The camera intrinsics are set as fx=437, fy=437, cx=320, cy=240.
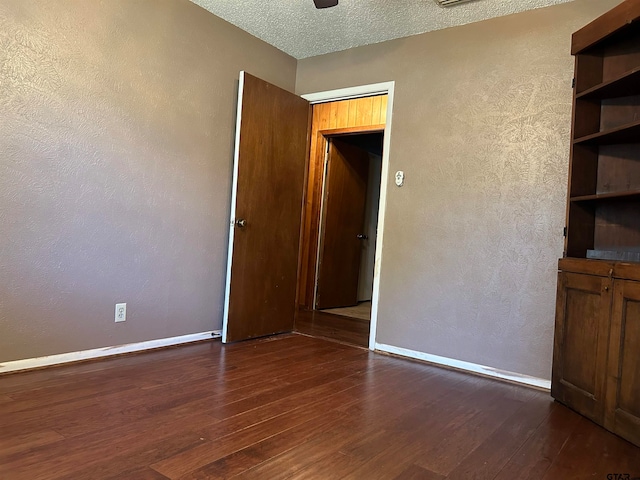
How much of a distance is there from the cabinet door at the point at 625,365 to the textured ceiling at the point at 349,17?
1.92 meters

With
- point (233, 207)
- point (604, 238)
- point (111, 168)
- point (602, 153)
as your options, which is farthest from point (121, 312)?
point (602, 153)

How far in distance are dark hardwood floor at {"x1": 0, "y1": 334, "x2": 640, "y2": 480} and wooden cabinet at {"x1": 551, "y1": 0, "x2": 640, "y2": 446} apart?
0.63 ft

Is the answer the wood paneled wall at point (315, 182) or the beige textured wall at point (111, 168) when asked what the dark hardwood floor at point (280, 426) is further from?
the wood paneled wall at point (315, 182)

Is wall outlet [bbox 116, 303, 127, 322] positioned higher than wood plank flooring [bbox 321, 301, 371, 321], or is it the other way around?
wall outlet [bbox 116, 303, 127, 322]

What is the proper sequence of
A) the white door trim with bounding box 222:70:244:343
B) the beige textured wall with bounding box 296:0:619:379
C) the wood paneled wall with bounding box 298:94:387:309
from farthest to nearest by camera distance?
the wood paneled wall with bounding box 298:94:387:309
the white door trim with bounding box 222:70:244:343
the beige textured wall with bounding box 296:0:619:379

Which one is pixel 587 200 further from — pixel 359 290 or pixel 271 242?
pixel 359 290

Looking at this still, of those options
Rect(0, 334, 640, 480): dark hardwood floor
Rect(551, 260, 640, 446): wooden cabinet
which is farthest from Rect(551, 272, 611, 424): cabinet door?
Rect(0, 334, 640, 480): dark hardwood floor

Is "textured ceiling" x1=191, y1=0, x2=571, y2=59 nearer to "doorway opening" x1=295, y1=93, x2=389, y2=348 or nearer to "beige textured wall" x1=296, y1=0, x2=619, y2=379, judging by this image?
"beige textured wall" x1=296, y1=0, x2=619, y2=379

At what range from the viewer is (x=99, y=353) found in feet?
8.89

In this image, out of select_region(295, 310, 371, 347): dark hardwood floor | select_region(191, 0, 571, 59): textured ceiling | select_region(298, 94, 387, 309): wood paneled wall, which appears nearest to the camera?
select_region(191, 0, 571, 59): textured ceiling

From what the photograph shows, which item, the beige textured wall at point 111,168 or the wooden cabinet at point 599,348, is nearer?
the wooden cabinet at point 599,348

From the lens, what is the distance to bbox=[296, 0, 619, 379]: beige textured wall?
277 centimetres

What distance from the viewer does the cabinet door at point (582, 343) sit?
213cm

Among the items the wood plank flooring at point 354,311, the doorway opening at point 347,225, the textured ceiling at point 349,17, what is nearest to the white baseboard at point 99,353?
the wood plank flooring at point 354,311
